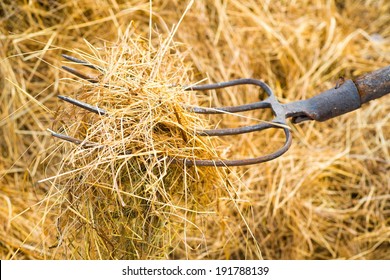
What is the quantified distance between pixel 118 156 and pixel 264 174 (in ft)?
2.43

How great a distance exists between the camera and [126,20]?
2.05 m

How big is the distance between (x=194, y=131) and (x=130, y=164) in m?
0.14

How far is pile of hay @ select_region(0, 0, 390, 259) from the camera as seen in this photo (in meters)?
1.33

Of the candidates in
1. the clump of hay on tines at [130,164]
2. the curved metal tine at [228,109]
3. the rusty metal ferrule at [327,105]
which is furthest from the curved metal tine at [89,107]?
the rusty metal ferrule at [327,105]

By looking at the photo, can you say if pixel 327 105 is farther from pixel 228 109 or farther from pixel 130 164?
pixel 130 164

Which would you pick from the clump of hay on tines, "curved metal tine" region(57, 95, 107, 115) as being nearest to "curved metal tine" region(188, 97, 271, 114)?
the clump of hay on tines

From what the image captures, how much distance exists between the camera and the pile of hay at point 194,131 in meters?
1.33

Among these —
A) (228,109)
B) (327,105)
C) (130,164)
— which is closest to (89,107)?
(130,164)

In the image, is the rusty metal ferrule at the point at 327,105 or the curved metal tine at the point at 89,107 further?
the rusty metal ferrule at the point at 327,105

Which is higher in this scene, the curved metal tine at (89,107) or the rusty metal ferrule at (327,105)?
the curved metal tine at (89,107)

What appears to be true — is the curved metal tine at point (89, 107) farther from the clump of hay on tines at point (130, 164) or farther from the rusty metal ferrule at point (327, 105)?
the rusty metal ferrule at point (327, 105)
